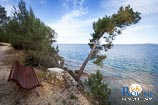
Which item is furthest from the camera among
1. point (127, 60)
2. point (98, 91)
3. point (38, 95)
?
point (127, 60)

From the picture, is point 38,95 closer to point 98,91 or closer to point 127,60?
point 98,91

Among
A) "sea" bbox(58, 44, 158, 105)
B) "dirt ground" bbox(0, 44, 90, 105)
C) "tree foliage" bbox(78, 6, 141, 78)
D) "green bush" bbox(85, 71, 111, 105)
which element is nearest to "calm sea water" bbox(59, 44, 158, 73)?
"sea" bbox(58, 44, 158, 105)

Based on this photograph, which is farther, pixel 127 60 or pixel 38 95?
pixel 127 60

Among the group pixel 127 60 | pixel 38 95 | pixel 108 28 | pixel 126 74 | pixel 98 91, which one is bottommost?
pixel 126 74

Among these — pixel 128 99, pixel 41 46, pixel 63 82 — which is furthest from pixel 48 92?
pixel 128 99

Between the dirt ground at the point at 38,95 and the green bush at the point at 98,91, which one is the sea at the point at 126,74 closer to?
the green bush at the point at 98,91

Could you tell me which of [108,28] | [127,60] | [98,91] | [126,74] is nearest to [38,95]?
[98,91]

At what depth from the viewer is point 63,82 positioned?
240 inches

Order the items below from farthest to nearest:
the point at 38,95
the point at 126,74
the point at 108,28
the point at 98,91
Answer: the point at 126,74, the point at 108,28, the point at 98,91, the point at 38,95

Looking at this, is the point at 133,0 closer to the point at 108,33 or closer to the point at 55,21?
the point at 108,33

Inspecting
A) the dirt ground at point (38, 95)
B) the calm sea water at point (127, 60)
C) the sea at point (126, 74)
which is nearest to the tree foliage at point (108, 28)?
the sea at point (126, 74)

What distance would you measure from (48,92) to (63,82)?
1.33 m

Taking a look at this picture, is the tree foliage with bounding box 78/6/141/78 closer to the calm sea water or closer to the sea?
the sea

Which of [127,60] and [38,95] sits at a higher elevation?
[38,95]
